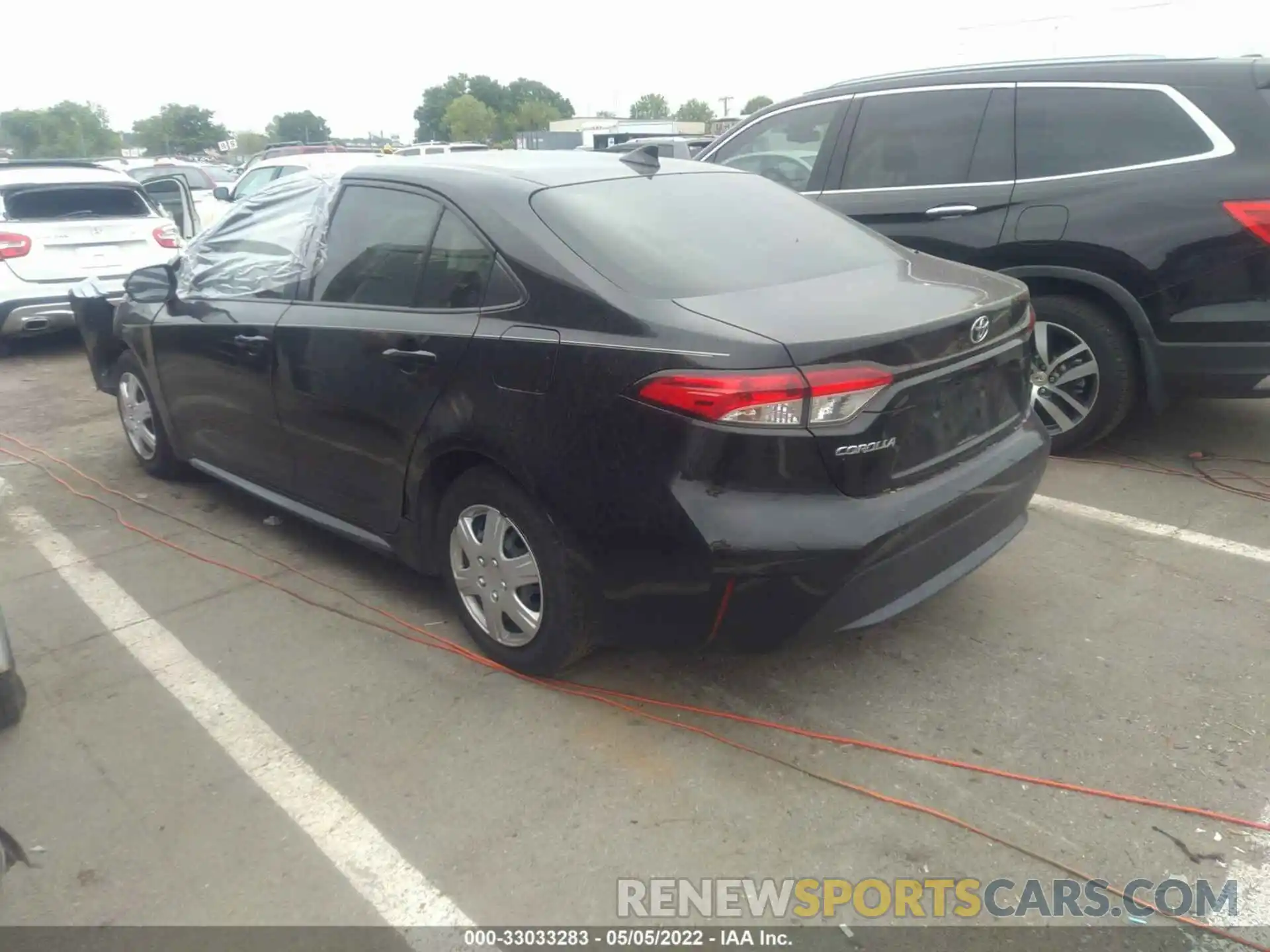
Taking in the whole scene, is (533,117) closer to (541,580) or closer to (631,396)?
(541,580)

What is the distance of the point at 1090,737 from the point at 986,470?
2.70 ft

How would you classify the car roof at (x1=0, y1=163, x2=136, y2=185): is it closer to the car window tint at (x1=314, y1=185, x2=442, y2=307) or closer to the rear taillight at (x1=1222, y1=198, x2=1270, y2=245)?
the car window tint at (x1=314, y1=185, x2=442, y2=307)

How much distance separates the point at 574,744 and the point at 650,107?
11918cm

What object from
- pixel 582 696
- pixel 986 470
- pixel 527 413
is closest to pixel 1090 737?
pixel 986 470

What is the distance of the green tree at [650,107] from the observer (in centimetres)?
11188

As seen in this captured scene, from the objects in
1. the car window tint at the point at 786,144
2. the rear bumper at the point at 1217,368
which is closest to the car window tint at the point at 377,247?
the car window tint at the point at 786,144

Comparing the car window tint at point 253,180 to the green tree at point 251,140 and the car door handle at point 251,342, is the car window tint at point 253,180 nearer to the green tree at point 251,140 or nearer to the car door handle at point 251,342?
the car door handle at point 251,342

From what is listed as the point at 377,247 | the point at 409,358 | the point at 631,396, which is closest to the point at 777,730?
the point at 631,396

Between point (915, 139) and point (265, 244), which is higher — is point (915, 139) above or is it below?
above

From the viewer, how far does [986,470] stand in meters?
3.10

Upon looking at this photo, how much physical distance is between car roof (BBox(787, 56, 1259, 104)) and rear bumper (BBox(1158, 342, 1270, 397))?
1223mm

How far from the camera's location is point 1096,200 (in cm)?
485

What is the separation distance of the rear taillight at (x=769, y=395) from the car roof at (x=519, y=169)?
105 cm

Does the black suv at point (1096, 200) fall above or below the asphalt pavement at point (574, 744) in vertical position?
above
